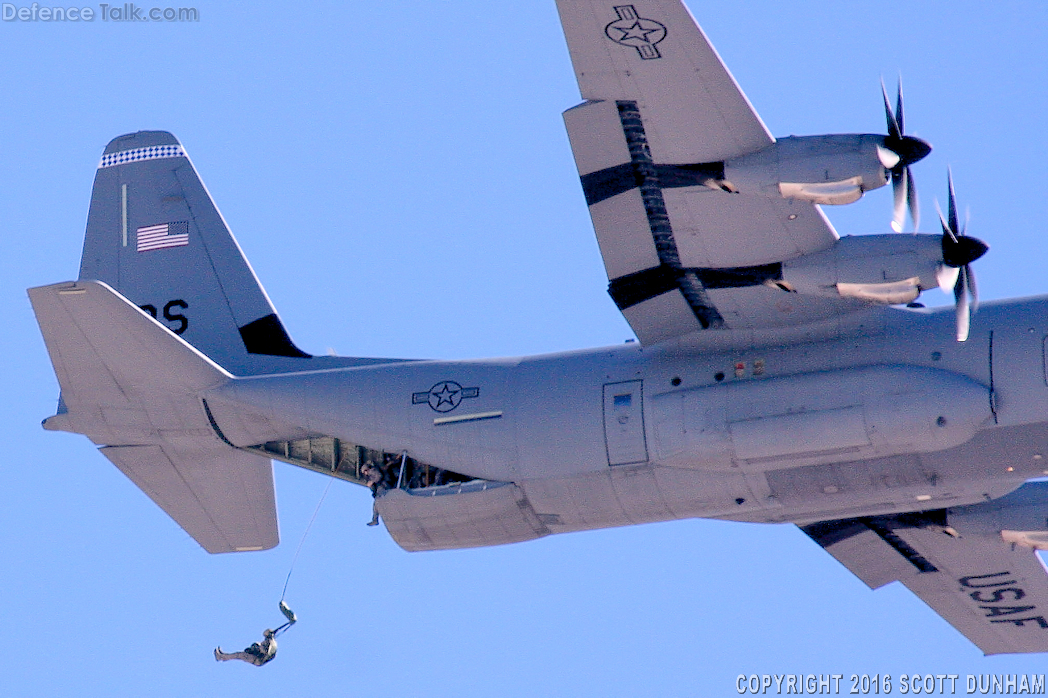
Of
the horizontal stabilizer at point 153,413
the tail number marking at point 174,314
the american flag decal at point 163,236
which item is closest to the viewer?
the horizontal stabilizer at point 153,413

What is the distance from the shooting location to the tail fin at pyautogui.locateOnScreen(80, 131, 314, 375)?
22.6 metres

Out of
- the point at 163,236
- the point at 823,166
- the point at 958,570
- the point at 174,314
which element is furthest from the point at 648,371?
the point at 163,236

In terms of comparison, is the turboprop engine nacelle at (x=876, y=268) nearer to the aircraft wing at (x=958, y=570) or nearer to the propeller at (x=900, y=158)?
the propeller at (x=900, y=158)

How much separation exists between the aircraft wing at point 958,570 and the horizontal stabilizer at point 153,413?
31.1ft

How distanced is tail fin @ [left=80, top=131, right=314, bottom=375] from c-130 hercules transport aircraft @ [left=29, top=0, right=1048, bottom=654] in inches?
1.6

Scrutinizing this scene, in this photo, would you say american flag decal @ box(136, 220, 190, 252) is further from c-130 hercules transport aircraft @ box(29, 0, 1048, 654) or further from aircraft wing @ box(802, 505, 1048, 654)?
aircraft wing @ box(802, 505, 1048, 654)

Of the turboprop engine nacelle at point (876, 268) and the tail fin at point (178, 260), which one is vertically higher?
the tail fin at point (178, 260)

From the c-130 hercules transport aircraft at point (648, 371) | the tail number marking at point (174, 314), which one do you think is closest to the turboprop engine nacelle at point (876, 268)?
the c-130 hercules transport aircraft at point (648, 371)

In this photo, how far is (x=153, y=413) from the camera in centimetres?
2131

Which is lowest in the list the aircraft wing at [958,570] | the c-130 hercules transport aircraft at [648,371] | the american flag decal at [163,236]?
the aircraft wing at [958,570]

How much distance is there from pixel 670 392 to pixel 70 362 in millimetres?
8587

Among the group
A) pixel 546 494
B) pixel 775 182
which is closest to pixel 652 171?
pixel 775 182

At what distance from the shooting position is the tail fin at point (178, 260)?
22.6 m

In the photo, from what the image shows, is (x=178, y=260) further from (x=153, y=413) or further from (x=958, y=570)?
(x=958, y=570)
